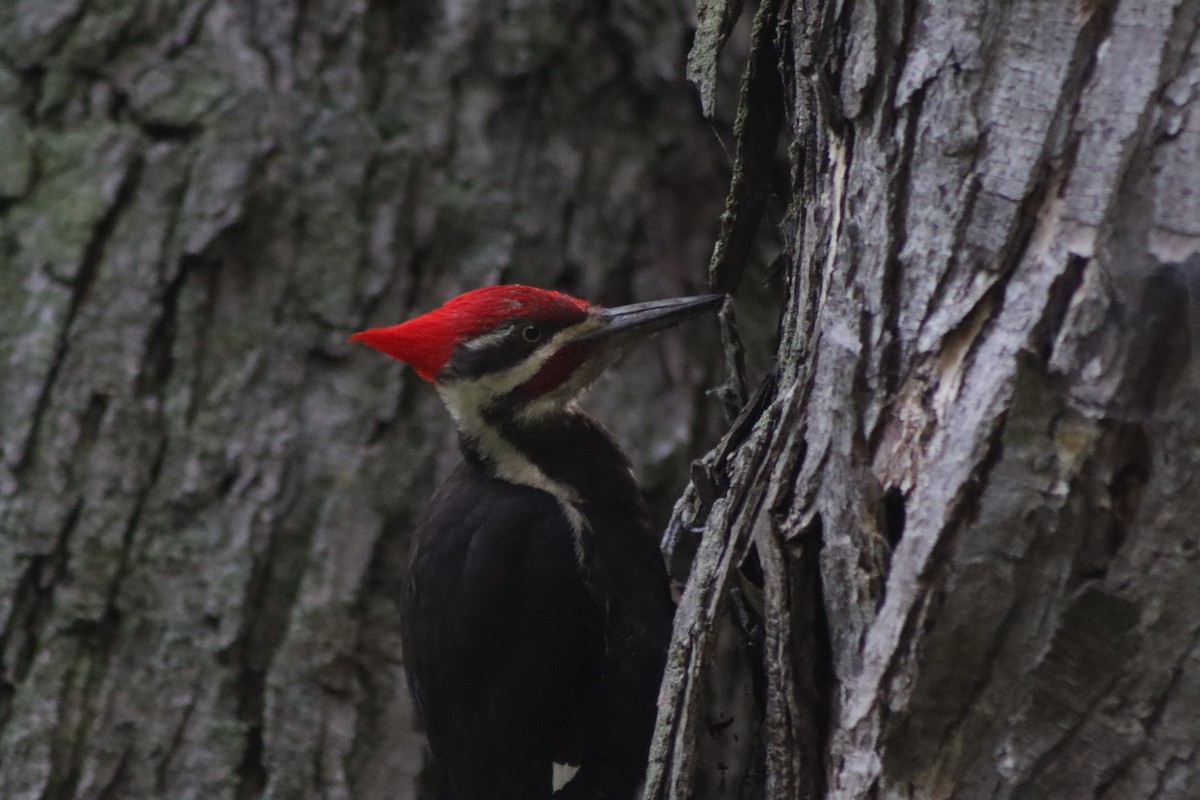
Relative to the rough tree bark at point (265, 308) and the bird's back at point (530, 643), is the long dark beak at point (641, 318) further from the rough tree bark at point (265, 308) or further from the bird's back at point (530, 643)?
the rough tree bark at point (265, 308)

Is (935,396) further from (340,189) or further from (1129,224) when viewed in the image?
(340,189)

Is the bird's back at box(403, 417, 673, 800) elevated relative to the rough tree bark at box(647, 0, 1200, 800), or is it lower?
lower

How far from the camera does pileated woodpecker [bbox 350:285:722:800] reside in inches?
106

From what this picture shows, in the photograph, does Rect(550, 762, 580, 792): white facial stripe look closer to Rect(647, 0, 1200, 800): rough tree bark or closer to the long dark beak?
the long dark beak

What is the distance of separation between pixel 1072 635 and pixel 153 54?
2.63 m

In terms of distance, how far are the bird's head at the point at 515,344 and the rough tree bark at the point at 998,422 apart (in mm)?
1028

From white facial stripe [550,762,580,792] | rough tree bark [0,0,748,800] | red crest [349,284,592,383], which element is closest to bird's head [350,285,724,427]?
red crest [349,284,592,383]

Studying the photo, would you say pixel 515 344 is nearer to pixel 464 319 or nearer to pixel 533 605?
pixel 464 319

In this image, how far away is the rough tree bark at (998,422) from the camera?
4.63 feet

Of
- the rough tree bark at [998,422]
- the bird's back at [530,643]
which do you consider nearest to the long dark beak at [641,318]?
the bird's back at [530,643]

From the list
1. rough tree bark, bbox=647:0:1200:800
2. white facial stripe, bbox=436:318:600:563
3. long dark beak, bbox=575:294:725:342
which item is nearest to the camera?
rough tree bark, bbox=647:0:1200:800

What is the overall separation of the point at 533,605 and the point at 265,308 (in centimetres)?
103

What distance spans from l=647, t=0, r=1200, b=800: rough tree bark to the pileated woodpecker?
0.93m

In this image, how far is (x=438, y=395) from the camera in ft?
10.5
